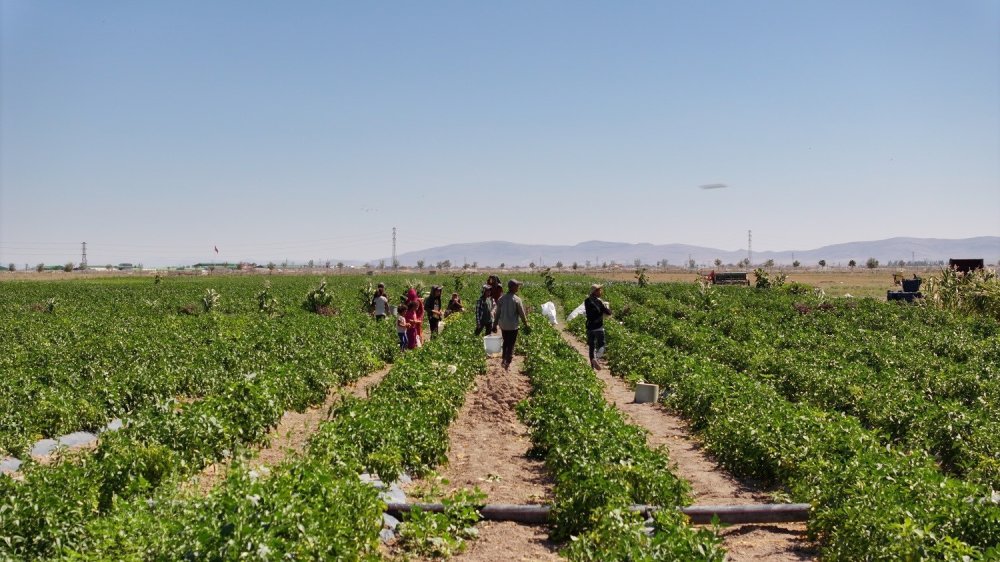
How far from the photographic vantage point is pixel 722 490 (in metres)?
9.41

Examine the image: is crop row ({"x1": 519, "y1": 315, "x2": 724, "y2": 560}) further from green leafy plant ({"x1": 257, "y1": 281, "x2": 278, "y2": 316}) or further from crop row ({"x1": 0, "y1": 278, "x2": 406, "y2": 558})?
green leafy plant ({"x1": 257, "y1": 281, "x2": 278, "y2": 316})

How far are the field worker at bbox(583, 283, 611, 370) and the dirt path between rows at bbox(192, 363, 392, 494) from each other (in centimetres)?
479

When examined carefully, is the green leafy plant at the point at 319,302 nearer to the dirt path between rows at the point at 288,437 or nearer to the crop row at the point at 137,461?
the dirt path between rows at the point at 288,437

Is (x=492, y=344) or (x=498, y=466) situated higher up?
(x=492, y=344)

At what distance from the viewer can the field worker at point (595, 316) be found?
17281 millimetres

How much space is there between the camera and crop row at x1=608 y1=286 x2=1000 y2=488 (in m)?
10.1

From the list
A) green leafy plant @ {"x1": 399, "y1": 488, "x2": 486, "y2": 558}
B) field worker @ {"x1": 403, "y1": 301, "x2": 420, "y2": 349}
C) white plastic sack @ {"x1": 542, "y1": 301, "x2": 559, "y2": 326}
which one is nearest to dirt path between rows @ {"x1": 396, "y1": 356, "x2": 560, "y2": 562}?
green leafy plant @ {"x1": 399, "y1": 488, "x2": 486, "y2": 558}

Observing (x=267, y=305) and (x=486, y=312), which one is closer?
(x=486, y=312)

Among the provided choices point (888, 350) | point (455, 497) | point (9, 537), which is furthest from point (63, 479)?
point (888, 350)

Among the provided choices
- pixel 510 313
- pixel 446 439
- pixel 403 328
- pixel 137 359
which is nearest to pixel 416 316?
pixel 403 328

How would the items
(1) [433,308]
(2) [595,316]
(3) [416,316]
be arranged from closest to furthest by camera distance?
(2) [595,316] → (3) [416,316] → (1) [433,308]

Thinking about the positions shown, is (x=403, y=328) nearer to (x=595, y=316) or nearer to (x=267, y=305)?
(x=595, y=316)

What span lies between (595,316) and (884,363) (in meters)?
5.89

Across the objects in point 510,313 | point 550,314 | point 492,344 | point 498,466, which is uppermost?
point 510,313
